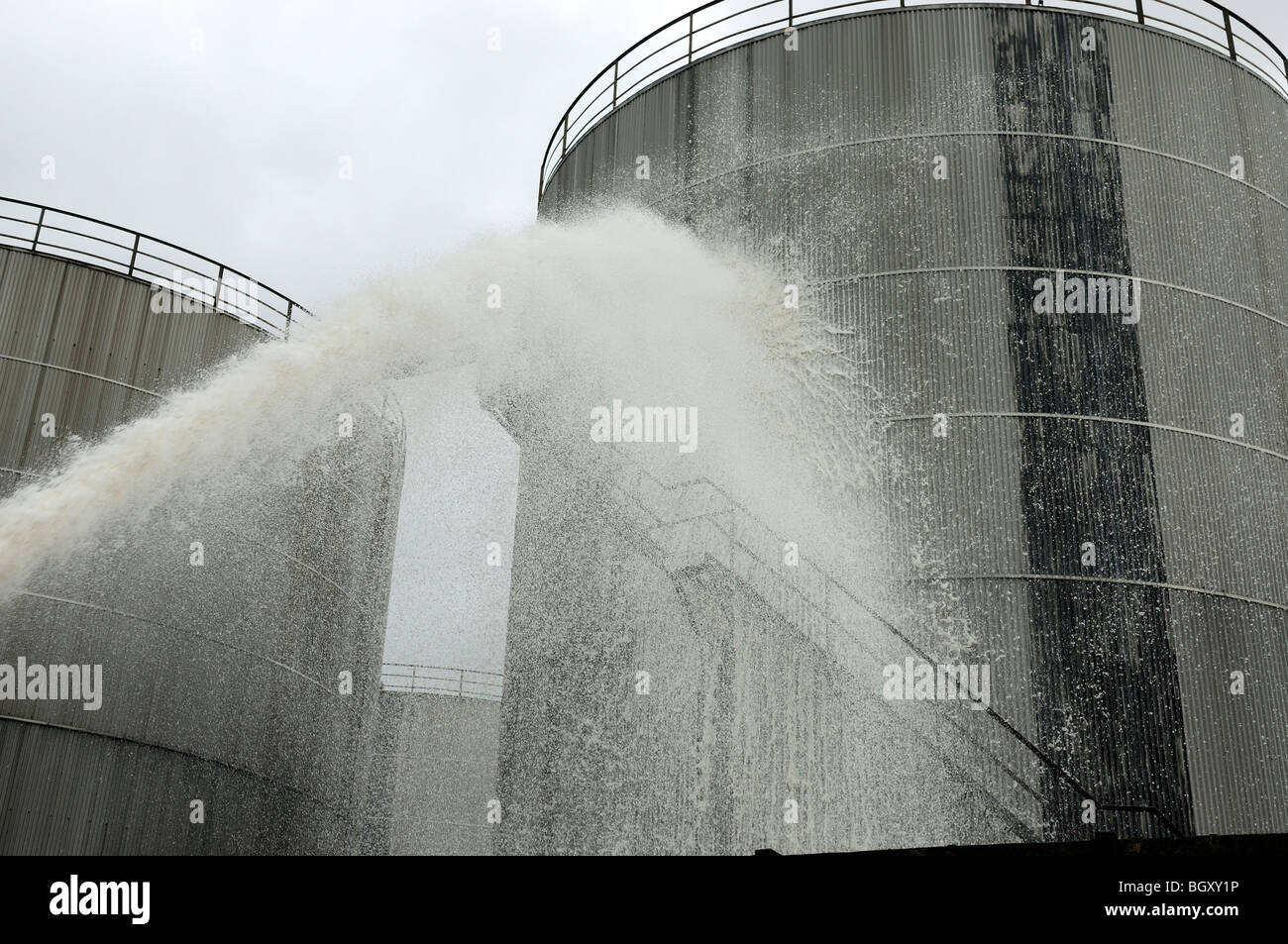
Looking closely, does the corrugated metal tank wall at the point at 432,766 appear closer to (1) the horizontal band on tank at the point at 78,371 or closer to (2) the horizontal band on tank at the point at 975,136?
(1) the horizontal band on tank at the point at 78,371

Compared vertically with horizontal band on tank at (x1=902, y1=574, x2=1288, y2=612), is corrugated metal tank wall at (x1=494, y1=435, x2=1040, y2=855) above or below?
below

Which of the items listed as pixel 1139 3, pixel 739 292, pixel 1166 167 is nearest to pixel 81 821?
pixel 739 292

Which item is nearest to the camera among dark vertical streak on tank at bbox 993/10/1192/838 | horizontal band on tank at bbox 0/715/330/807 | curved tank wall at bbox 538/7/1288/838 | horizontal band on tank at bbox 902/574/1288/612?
dark vertical streak on tank at bbox 993/10/1192/838

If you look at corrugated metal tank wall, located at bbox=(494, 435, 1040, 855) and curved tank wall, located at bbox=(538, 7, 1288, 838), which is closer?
corrugated metal tank wall, located at bbox=(494, 435, 1040, 855)

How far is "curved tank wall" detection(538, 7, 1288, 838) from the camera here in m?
12.6

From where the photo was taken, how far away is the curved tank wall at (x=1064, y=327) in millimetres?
12594

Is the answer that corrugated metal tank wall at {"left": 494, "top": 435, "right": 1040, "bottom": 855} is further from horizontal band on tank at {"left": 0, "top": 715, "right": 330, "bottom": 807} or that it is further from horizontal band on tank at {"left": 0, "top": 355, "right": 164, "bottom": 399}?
horizontal band on tank at {"left": 0, "top": 355, "right": 164, "bottom": 399}

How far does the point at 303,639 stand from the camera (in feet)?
64.4

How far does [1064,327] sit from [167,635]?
12732 mm

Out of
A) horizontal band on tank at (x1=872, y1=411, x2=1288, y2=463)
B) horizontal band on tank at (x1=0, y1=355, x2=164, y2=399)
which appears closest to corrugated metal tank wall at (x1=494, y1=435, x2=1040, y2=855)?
horizontal band on tank at (x1=872, y1=411, x2=1288, y2=463)

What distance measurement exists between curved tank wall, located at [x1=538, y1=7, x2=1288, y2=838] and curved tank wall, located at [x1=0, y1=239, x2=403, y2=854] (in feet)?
19.6

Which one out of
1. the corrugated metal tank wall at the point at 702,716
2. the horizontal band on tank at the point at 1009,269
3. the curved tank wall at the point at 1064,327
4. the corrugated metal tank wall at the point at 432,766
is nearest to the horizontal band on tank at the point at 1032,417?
the curved tank wall at the point at 1064,327

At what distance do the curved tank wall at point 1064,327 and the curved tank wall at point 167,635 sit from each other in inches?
235

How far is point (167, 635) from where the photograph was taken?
17469mm
